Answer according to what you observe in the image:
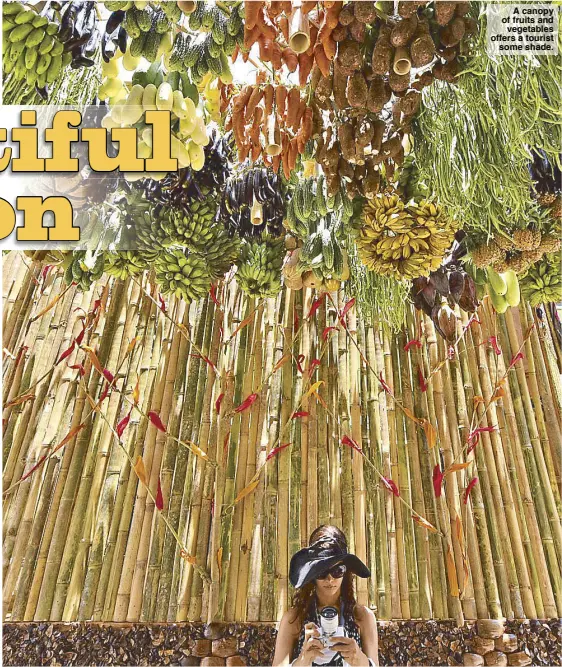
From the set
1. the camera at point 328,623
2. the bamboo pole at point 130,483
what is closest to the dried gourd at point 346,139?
the camera at point 328,623

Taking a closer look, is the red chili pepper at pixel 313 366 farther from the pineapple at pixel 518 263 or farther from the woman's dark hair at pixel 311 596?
the pineapple at pixel 518 263

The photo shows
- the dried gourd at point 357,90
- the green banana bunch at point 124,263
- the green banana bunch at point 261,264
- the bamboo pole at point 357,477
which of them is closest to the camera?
the dried gourd at point 357,90

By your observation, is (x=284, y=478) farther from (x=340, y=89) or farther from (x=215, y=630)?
(x=340, y=89)

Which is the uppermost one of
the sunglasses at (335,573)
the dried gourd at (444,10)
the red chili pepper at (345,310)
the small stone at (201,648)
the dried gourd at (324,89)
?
the red chili pepper at (345,310)

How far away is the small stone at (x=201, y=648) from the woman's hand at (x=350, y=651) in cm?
39

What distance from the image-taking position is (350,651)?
1322 mm

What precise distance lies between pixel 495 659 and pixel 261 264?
123cm

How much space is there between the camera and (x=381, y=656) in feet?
4.92

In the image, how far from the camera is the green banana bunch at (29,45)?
843 mm

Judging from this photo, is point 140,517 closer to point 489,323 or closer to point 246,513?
point 246,513

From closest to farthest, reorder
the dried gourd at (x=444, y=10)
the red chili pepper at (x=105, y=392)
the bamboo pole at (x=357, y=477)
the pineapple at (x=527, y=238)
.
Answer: the dried gourd at (x=444, y=10) < the pineapple at (x=527, y=238) < the bamboo pole at (x=357, y=477) < the red chili pepper at (x=105, y=392)

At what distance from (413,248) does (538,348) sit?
3.38ft

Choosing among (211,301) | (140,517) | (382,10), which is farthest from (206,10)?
(140,517)

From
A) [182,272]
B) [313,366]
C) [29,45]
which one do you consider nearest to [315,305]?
[313,366]
